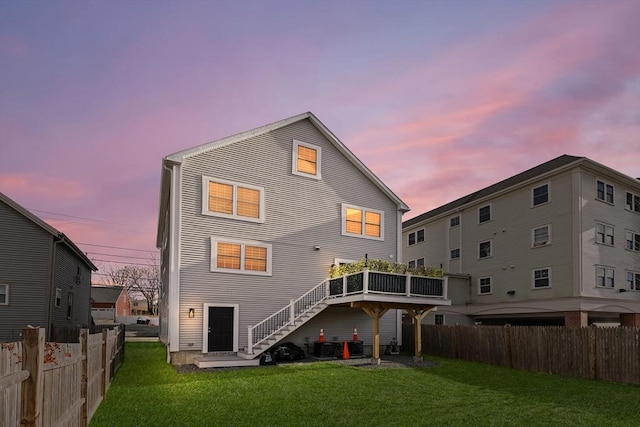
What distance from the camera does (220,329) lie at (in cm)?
1902

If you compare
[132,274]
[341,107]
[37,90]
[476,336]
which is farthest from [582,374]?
[132,274]

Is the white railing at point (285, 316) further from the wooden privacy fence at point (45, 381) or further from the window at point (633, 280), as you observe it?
the window at point (633, 280)

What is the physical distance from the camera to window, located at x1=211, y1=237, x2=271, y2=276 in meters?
19.3

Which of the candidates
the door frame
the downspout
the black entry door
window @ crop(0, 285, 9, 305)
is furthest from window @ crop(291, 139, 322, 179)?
window @ crop(0, 285, 9, 305)

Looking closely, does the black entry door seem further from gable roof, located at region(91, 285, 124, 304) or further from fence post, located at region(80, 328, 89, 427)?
gable roof, located at region(91, 285, 124, 304)

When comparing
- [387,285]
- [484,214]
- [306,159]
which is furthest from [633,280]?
[306,159]

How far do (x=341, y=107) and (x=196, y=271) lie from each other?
9.29m

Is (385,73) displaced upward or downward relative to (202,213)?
upward

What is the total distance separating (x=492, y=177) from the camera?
3550 cm

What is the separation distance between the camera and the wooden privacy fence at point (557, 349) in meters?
15.2

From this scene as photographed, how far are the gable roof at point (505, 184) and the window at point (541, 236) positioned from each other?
3.01m

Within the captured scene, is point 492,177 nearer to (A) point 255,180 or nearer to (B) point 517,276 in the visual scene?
(B) point 517,276

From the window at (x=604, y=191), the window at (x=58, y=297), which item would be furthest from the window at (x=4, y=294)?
the window at (x=604, y=191)

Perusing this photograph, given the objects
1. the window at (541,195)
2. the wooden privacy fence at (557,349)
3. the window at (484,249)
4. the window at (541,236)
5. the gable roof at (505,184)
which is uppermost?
the gable roof at (505,184)
